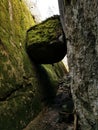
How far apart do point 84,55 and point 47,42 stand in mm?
2025

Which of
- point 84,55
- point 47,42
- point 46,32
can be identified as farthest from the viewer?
point 46,32

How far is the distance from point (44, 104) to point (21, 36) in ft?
6.97

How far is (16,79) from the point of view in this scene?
6434mm

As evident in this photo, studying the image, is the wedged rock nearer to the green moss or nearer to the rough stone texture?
the green moss

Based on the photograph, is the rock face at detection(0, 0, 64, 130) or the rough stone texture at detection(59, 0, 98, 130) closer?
the rough stone texture at detection(59, 0, 98, 130)

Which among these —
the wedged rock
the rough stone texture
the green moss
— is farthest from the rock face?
the rough stone texture

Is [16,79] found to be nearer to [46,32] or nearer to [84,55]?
[46,32]

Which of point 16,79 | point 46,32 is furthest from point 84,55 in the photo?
point 46,32

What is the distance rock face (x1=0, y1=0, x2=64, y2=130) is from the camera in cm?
570

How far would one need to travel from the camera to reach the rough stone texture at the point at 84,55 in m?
5.08

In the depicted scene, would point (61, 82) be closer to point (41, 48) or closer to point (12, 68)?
point (41, 48)

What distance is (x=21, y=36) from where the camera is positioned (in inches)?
314

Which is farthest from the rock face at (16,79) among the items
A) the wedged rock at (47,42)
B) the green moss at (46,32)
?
the green moss at (46,32)

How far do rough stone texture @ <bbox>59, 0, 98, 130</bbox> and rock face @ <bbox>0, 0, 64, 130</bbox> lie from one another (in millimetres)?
1348
